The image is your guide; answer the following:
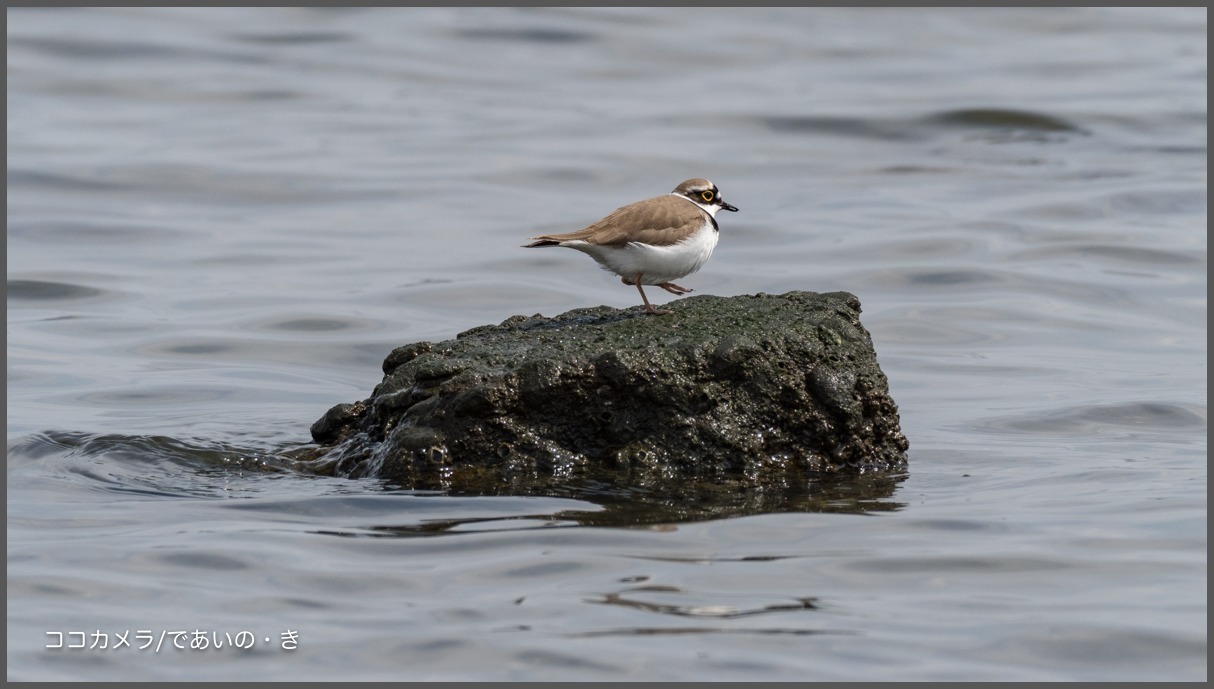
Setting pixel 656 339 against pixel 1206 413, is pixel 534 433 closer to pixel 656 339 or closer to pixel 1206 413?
pixel 656 339

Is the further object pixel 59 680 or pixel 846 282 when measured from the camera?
pixel 846 282

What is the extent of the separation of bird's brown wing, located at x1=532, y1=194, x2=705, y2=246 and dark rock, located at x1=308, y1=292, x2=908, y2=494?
1.69 ft

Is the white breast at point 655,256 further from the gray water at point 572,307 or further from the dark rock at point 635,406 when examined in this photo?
the gray water at point 572,307

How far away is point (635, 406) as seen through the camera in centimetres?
927

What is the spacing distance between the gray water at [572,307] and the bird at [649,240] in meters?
1.74

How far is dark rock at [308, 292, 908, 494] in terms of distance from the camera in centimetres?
914

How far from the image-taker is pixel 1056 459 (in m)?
11.1

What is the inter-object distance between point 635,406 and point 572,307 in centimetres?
810

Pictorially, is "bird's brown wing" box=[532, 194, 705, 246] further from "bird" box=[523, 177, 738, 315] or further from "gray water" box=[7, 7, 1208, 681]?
"gray water" box=[7, 7, 1208, 681]

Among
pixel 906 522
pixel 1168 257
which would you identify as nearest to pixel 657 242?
pixel 906 522

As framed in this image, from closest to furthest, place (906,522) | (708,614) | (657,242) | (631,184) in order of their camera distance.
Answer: (708,614) → (906,522) → (657,242) → (631,184)

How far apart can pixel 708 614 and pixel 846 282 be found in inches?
436

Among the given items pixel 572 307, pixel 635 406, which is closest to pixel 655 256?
pixel 635 406

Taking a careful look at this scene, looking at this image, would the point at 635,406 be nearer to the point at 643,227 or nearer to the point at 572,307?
the point at 643,227
